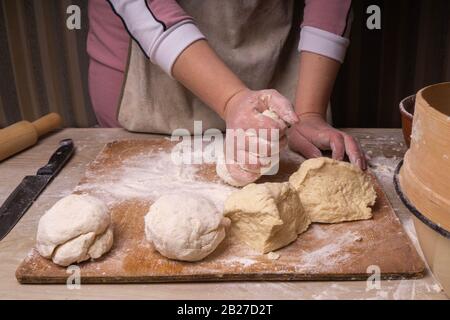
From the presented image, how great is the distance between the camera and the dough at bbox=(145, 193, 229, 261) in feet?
2.68

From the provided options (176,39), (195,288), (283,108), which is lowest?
(195,288)

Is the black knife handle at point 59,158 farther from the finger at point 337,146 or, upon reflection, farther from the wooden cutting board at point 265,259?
the finger at point 337,146

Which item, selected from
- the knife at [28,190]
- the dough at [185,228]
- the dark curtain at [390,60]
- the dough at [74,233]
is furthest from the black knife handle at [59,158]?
the dark curtain at [390,60]

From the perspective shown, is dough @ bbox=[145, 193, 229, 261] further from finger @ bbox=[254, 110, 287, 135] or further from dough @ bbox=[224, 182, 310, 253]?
finger @ bbox=[254, 110, 287, 135]

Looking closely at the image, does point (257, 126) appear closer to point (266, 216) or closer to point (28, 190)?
point (266, 216)

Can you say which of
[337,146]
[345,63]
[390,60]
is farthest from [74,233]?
[390,60]

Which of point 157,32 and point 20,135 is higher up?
point 157,32

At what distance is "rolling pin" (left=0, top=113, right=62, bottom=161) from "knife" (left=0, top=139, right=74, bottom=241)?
0.12m

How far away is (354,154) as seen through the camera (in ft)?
3.92

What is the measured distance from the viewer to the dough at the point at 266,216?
857 mm

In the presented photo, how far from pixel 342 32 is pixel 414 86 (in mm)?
920

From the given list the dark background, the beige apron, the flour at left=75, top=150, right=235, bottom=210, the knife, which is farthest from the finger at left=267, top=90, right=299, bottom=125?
the dark background

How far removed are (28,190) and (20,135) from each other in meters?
0.33

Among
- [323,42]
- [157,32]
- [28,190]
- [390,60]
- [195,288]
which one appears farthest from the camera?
[390,60]
